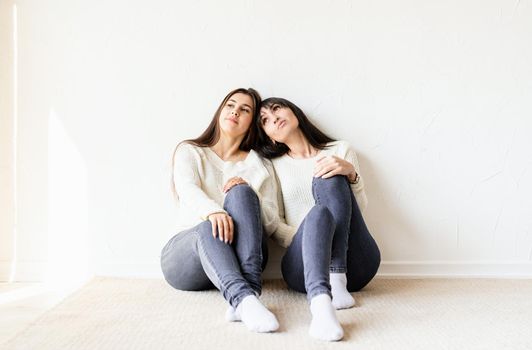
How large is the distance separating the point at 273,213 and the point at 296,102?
478 mm

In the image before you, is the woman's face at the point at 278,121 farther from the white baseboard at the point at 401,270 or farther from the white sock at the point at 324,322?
the white sock at the point at 324,322

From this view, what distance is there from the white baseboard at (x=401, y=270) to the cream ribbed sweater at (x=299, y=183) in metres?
0.24

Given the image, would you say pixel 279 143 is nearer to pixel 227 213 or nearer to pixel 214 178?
pixel 214 178

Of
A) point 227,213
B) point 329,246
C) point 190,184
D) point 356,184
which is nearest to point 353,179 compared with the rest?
point 356,184

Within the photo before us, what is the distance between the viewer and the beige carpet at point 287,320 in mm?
1294

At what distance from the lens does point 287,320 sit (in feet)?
4.87

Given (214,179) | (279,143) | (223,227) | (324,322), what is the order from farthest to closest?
(279,143) → (214,179) → (223,227) → (324,322)

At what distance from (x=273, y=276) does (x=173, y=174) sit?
0.57 m

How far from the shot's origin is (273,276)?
2088mm

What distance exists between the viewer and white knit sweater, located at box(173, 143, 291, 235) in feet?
6.09

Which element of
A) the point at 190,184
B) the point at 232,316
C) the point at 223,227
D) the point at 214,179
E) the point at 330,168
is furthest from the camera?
the point at 214,179

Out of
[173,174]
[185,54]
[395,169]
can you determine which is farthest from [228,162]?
[395,169]

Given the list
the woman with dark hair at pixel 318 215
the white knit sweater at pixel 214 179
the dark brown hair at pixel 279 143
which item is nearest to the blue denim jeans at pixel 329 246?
the woman with dark hair at pixel 318 215

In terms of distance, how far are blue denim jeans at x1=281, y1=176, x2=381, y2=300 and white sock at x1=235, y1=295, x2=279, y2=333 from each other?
14 cm
